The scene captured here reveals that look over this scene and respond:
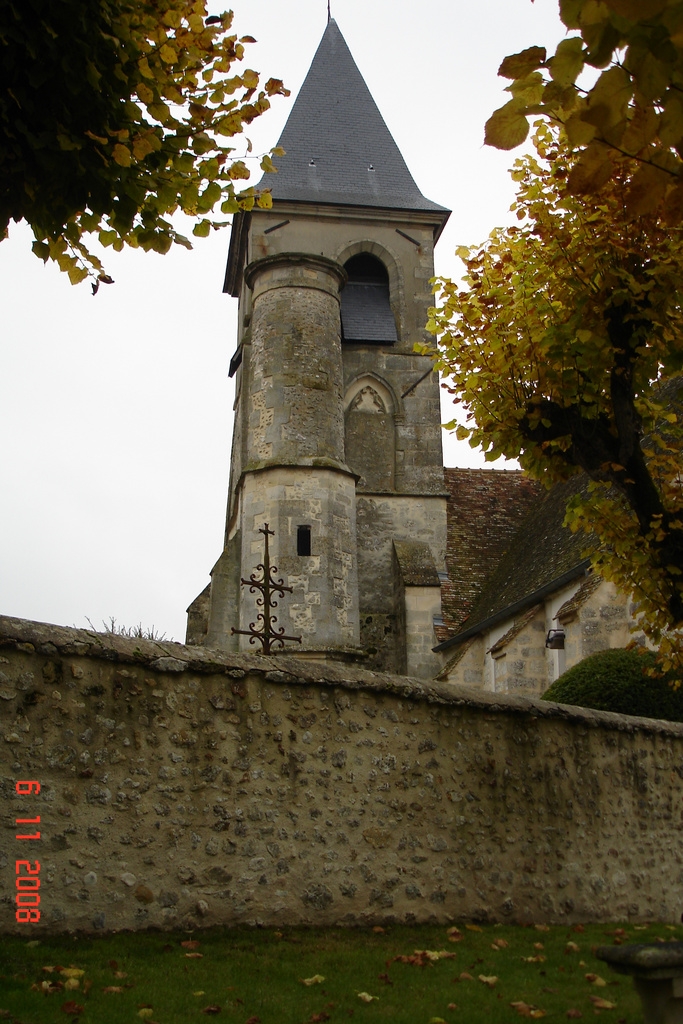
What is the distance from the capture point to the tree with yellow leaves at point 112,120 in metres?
4.25

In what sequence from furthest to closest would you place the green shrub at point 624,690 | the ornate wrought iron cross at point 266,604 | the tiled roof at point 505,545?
the tiled roof at point 505,545, the green shrub at point 624,690, the ornate wrought iron cross at point 266,604

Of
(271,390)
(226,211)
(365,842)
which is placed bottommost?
(365,842)

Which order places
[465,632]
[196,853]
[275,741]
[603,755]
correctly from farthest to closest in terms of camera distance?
[465,632] → [603,755] → [275,741] → [196,853]

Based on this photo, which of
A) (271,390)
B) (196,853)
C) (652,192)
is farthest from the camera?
(271,390)

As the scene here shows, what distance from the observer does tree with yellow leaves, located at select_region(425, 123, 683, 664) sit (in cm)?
648

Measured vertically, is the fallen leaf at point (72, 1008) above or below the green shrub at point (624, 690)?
below

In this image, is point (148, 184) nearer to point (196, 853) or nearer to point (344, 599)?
point (196, 853)

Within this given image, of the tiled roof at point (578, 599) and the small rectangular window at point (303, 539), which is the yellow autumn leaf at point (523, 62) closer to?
the tiled roof at point (578, 599)

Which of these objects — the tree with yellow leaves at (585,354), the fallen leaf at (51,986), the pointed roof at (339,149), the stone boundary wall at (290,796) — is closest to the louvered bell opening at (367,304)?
the pointed roof at (339,149)

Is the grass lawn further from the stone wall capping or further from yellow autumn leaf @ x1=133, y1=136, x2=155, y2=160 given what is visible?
yellow autumn leaf @ x1=133, y1=136, x2=155, y2=160

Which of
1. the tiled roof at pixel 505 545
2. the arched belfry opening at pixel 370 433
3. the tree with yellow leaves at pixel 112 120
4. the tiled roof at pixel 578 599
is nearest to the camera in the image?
the tree with yellow leaves at pixel 112 120

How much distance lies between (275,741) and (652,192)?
454cm

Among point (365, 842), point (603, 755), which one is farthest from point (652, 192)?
point (603, 755)

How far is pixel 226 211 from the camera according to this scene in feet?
16.3
